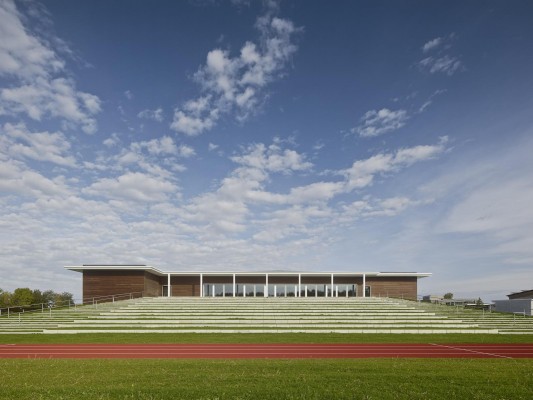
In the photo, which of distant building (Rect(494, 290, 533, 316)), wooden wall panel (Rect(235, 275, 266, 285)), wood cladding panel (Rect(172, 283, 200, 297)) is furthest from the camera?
wooden wall panel (Rect(235, 275, 266, 285))

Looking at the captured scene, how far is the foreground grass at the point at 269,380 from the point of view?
26.6ft

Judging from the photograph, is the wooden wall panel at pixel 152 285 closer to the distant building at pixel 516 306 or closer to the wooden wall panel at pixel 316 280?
the wooden wall panel at pixel 316 280

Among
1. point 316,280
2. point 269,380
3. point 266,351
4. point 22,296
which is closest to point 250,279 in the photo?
point 316,280

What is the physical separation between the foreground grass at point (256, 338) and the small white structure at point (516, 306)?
17.9m

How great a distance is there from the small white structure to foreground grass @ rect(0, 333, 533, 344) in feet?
58.8

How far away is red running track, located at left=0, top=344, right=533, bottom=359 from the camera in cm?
1498

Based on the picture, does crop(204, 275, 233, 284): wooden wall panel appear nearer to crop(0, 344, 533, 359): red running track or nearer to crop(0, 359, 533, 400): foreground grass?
crop(0, 344, 533, 359): red running track

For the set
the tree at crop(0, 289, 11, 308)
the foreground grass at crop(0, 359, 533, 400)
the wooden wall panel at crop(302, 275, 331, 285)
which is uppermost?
the foreground grass at crop(0, 359, 533, 400)

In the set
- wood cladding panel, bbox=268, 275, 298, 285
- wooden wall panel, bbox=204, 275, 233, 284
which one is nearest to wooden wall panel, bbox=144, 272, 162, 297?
wooden wall panel, bbox=204, 275, 233, 284

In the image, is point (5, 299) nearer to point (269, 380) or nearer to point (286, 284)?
point (286, 284)

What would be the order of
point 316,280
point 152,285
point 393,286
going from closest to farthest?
1. point 152,285
2. point 393,286
3. point 316,280

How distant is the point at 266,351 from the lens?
16.0m

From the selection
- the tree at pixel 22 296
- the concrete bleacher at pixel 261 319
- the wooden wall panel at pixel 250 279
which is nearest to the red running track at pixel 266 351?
the concrete bleacher at pixel 261 319

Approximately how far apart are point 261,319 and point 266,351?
11.3m
